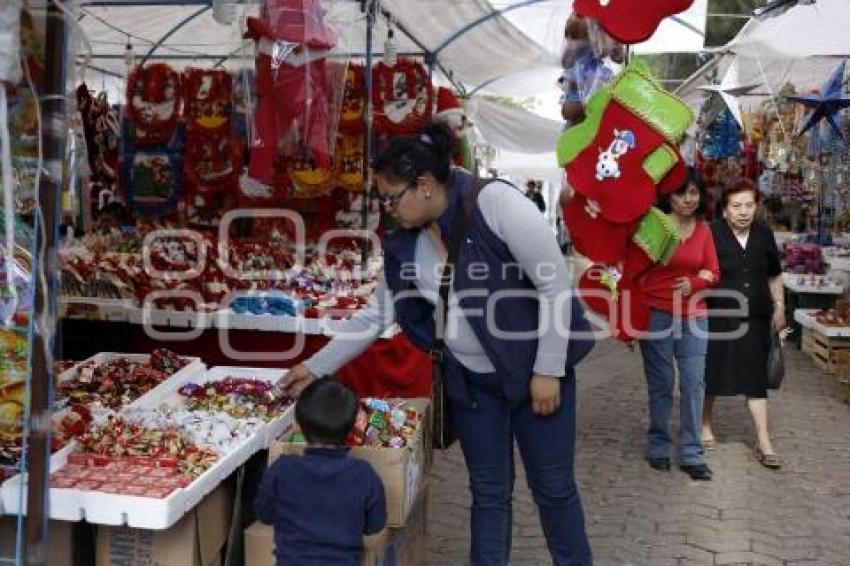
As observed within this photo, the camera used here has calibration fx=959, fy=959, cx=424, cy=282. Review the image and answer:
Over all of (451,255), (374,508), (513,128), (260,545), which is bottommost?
(260,545)

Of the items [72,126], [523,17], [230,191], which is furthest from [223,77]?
[72,126]

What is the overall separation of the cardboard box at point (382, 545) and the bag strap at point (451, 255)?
0.62m

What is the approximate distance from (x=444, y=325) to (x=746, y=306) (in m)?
2.92

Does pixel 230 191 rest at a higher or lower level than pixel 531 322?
higher

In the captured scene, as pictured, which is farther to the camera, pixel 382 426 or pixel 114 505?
pixel 382 426

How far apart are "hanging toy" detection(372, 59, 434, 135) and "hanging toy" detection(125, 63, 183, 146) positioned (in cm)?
183

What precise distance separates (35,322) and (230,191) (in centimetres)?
647

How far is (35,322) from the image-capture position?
2.52 m

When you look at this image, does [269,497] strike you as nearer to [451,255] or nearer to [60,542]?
[60,542]

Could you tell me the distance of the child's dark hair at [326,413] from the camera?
2.79 metres

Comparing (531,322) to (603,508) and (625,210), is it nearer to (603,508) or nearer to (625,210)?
(625,210)

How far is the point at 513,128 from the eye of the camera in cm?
1675

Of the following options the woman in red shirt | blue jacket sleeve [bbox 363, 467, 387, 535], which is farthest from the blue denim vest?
the woman in red shirt

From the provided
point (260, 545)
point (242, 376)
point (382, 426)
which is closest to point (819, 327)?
point (242, 376)
